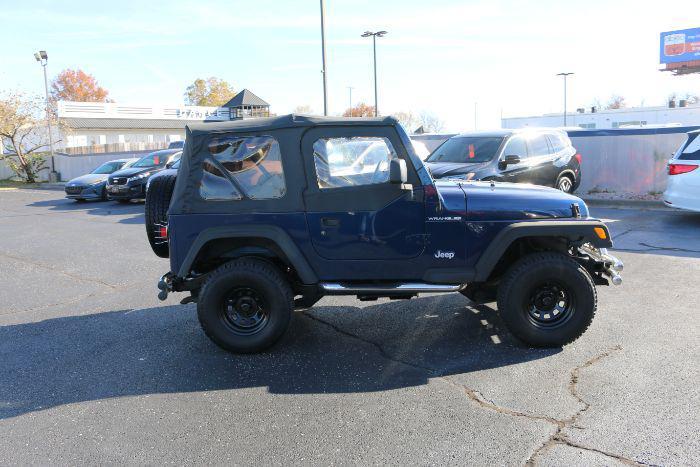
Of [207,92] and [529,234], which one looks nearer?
[529,234]

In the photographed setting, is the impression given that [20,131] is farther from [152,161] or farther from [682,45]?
[682,45]

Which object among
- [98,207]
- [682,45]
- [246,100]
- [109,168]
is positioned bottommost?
[98,207]

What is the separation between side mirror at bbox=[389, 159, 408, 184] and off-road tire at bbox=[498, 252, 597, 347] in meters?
1.18

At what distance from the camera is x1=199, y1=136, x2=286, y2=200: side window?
495 centimetres

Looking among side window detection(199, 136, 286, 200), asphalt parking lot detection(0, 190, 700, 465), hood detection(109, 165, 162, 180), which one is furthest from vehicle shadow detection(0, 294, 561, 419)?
hood detection(109, 165, 162, 180)

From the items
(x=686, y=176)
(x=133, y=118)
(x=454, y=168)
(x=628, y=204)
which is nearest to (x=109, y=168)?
(x=454, y=168)

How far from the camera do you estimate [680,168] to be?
34.4 ft

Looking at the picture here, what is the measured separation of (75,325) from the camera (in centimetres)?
601

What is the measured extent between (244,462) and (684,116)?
7047cm

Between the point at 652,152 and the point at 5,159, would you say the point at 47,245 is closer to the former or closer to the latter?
the point at 652,152

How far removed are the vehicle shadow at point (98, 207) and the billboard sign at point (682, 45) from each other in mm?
67686

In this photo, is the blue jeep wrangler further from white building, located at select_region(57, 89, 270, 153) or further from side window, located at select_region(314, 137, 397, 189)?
white building, located at select_region(57, 89, 270, 153)

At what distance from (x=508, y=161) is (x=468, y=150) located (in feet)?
3.71

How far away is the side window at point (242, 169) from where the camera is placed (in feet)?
16.2
